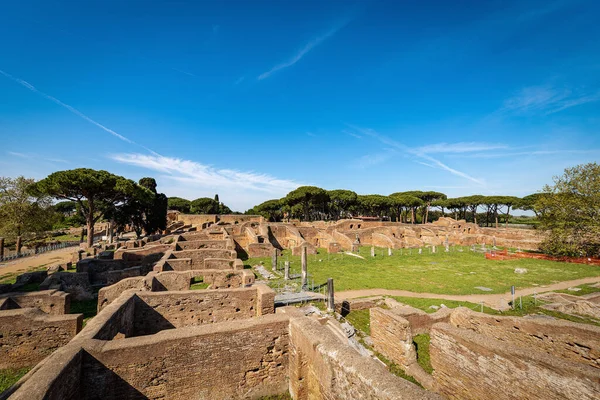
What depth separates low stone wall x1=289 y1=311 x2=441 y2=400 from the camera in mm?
3229

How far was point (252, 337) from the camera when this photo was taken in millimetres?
5668

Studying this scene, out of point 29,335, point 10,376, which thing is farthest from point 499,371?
point 10,376

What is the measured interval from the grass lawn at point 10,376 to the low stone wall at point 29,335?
12cm

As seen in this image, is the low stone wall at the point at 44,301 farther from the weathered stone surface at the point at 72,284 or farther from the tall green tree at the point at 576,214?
the tall green tree at the point at 576,214

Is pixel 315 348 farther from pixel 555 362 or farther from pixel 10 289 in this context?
pixel 10 289

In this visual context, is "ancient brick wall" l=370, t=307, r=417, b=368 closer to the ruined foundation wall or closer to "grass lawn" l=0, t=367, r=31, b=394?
the ruined foundation wall

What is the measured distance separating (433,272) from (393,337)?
16.0 m

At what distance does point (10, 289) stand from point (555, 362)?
22604 millimetres

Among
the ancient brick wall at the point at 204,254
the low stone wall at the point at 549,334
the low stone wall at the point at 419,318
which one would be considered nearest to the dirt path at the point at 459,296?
the low stone wall at the point at 419,318

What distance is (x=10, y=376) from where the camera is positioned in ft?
22.0

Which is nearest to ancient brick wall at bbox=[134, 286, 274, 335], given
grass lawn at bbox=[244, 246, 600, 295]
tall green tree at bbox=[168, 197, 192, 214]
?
grass lawn at bbox=[244, 246, 600, 295]

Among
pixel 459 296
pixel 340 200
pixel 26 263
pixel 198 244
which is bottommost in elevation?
pixel 459 296

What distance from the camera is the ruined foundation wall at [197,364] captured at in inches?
183

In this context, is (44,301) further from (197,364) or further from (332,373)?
(332,373)
